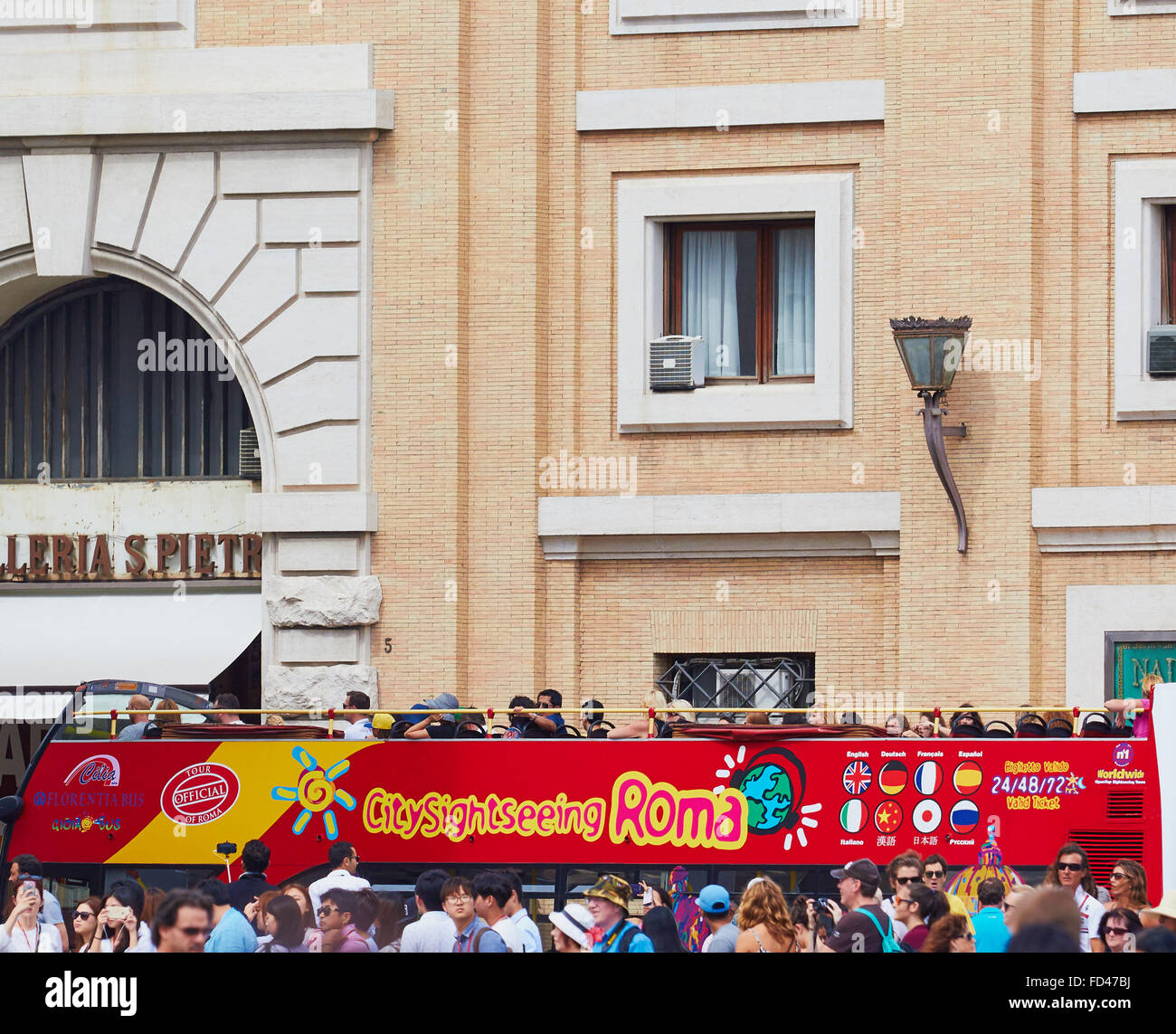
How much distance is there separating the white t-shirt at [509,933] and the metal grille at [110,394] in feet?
45.1

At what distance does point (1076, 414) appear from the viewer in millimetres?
22828

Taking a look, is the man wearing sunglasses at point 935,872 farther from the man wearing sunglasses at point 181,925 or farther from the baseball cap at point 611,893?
the man wearing sunglasses at point 181,925

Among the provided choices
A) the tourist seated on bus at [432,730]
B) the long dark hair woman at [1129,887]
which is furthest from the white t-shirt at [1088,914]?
Answer: the tourist seated on bus at [432,730]

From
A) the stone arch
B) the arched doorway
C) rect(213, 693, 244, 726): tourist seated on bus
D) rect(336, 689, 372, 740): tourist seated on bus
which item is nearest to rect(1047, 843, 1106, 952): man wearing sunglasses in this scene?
rect(336, 689, 372, 740): tourist seated on bus

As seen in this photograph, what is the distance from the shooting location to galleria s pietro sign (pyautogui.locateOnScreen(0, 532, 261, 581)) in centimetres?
2517

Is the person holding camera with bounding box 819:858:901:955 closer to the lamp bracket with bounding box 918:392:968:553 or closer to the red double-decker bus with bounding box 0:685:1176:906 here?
the red double-decker bus with bounding box 0:685:1176:906

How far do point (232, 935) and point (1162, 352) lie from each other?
14233 mm

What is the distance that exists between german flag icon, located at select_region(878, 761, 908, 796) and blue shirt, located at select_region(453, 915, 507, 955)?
14.0 ft

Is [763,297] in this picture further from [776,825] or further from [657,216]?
[776,825]

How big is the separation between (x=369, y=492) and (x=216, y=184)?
165 inches

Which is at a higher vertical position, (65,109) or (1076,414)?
(65,109)
